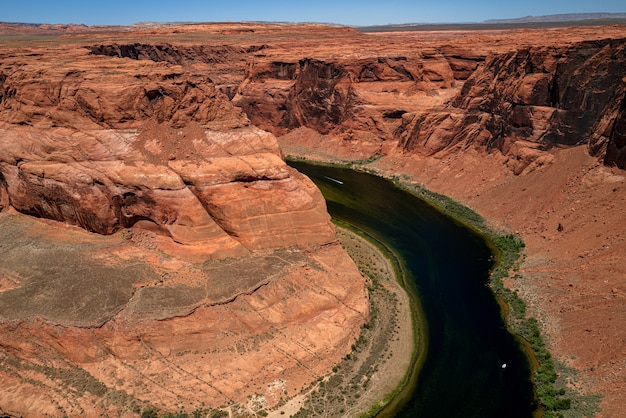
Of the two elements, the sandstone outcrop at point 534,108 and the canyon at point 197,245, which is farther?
the sandstone outcrop at point 534,108

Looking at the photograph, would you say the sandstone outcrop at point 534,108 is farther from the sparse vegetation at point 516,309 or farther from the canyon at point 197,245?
the sparse vegetation at point 516,309

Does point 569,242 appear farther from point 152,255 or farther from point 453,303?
point 152,255

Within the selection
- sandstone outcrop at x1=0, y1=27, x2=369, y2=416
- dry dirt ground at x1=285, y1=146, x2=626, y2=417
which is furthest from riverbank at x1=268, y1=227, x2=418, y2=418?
dry dirt ground at x1=285, y1=146, x2=626, y2=417

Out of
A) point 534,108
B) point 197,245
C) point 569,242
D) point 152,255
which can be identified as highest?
point 534,108

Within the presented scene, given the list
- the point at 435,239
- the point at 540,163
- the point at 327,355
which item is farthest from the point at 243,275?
the point at 540,163

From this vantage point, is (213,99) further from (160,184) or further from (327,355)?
(327,355)

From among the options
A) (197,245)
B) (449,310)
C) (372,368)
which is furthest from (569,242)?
(197,245)

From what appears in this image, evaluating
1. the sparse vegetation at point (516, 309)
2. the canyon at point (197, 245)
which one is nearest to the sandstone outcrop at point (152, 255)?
the canyon at point (197, 245)
